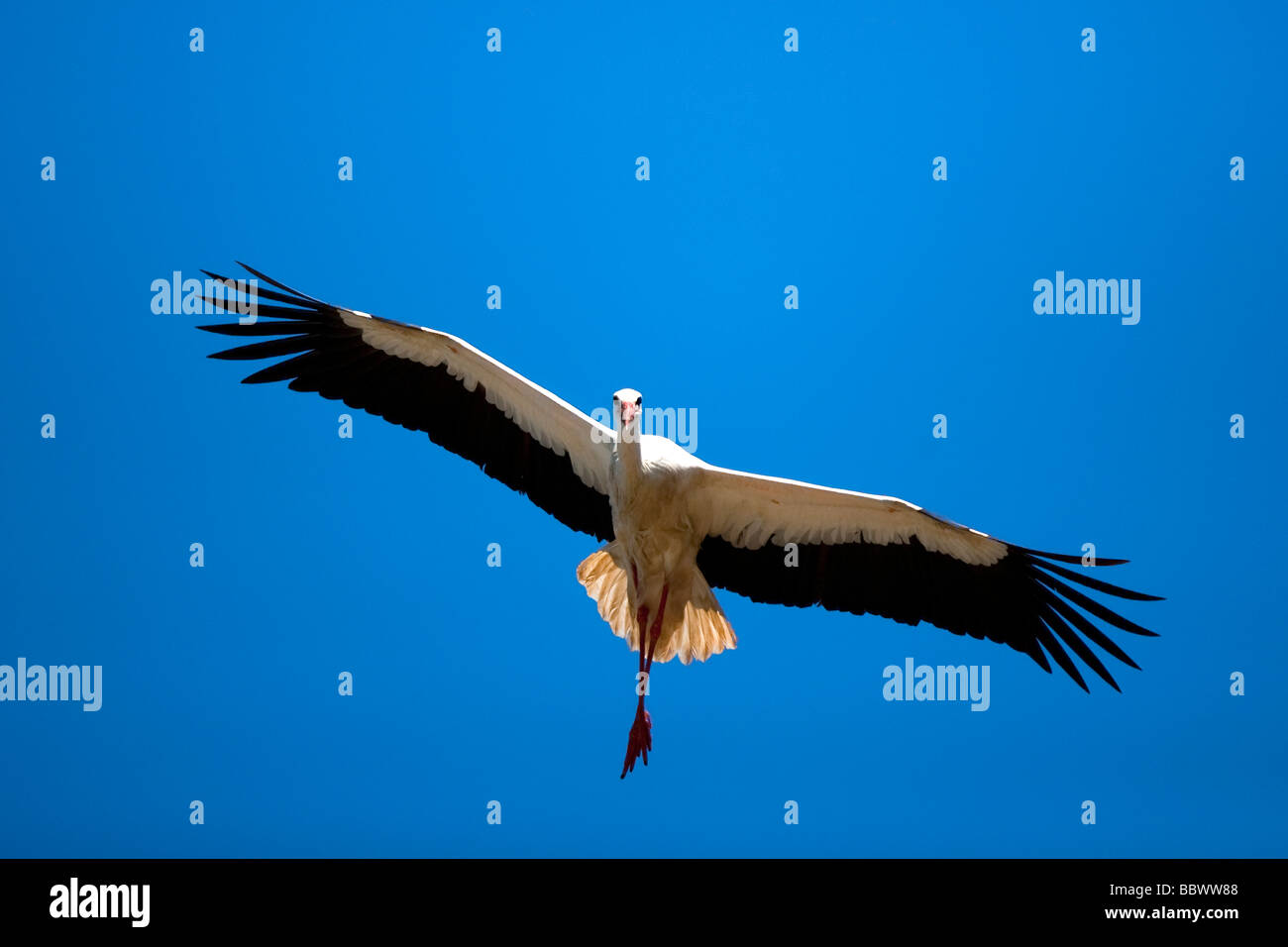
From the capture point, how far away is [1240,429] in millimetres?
8438

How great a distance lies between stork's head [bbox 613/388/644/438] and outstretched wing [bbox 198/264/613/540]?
0.85ft

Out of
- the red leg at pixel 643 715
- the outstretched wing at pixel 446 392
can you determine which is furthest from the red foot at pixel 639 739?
the outstretched wing at pixel 446 392

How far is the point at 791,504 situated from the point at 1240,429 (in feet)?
10.5

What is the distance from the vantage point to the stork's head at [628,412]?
6.50 meters

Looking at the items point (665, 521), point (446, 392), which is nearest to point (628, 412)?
point (665, 521)

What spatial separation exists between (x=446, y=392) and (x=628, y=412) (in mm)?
1127

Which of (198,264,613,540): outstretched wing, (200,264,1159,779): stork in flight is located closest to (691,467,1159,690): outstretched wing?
(200,264,1159,779): stork in flight

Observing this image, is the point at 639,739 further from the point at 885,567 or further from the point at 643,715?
the point at 885,567

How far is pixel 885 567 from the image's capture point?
7.09 m

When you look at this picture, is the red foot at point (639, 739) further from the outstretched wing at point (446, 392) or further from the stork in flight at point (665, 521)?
the outstretched wing at point (446, 392)
